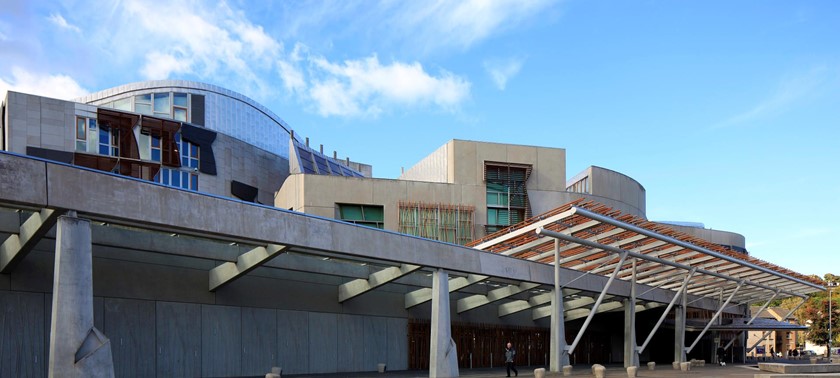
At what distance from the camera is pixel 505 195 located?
174ft

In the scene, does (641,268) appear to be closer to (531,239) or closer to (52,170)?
(531,239)

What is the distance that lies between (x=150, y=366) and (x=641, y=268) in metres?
29.5

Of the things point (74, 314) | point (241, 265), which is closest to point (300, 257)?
point (241, 265)

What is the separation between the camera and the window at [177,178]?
51812mm

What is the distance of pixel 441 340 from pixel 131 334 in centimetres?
1076

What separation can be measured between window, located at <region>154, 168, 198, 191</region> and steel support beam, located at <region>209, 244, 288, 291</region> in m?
25.8

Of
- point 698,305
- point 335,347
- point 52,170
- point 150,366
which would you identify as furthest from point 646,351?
point 52,170

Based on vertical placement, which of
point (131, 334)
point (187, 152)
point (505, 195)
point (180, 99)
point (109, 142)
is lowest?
point (131, 334)

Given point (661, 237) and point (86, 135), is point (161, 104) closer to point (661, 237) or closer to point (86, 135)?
point (86, 135)

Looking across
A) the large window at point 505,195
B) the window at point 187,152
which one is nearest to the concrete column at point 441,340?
the large window at point 505,195

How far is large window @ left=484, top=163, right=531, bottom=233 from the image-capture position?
52.9m

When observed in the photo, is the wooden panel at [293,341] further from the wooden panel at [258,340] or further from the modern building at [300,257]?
the wooden panel at [258,340]

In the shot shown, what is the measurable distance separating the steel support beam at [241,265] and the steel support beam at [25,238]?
22.2ft

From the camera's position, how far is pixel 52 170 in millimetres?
17719
